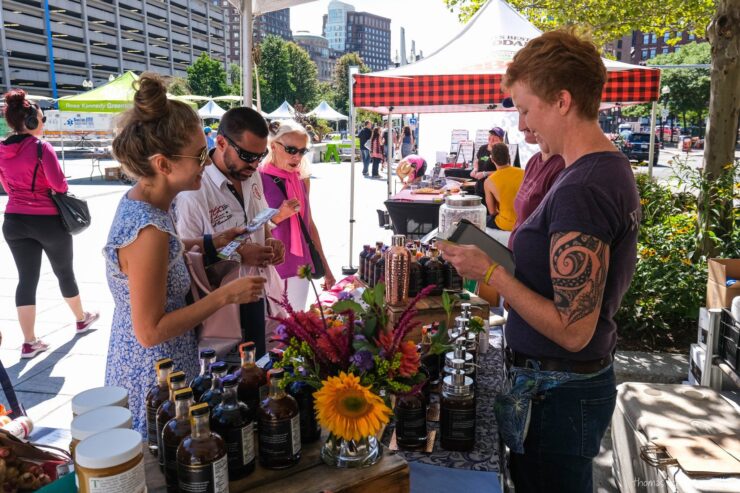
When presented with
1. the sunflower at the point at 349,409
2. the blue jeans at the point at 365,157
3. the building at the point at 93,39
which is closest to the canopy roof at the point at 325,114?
the blue jeans at the point at 365,157

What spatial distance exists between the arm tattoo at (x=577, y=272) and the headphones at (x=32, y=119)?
15.5ft

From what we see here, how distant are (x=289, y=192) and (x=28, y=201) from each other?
93.3 inches

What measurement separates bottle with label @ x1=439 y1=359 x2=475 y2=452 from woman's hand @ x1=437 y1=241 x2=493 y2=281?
282 mm

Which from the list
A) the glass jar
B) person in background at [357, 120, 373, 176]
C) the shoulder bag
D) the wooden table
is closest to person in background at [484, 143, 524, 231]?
the glass jar

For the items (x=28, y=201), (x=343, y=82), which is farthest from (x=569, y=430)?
(x=343, y=82)

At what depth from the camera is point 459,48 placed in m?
6.59

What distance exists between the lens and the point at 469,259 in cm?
177

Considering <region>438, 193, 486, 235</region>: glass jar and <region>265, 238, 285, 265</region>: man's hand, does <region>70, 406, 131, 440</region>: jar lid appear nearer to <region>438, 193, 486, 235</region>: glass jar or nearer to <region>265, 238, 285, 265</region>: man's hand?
<region>265, 238, 285, 265</region>: man's hand

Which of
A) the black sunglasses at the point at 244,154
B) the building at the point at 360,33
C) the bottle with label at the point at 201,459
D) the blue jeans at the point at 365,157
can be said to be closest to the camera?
the bottle with label at the point at 201,459

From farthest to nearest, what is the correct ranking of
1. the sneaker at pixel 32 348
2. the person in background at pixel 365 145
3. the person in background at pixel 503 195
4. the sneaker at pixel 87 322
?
the person in background at pixel 365 145
the person in background at pixel 503 195
the sneaker at pixel 87 322
the sneaker at pixel 32 348

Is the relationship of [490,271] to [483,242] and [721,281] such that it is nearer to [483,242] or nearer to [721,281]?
[483,242]

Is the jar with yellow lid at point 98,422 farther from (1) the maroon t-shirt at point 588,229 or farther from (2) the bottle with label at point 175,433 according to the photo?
(1) the maroon t-shirt at point 588,229

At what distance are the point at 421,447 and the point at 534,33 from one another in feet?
21.3

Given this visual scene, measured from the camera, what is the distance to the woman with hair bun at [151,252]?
1.76m
